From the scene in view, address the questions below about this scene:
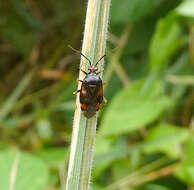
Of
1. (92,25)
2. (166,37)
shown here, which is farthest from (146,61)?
(92,25)

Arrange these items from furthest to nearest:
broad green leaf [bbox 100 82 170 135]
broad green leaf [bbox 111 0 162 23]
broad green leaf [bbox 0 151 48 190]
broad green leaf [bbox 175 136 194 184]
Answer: broad green leaf [bbox 111 0 162 23], broad green leaf [bbox 100 82 170 135], broad green leaf [bbox 175 136 194 184], broad green leaf [bbox 0 151 48 190]

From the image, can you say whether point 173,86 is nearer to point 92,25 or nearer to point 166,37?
point 166,37

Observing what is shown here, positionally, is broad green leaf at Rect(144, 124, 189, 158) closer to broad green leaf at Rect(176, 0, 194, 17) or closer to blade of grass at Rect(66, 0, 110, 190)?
broad green leaf at Rect(176, 0, 194, 17)

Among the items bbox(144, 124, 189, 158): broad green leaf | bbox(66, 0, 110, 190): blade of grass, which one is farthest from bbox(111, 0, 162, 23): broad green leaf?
bbox(66, 0, 110, 190): blade of grass

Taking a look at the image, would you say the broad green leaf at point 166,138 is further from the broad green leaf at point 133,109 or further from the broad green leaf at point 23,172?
the broad green leaf at point 23,172

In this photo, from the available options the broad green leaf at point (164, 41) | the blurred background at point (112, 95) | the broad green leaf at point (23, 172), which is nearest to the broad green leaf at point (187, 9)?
the blurred background at point (112, 95)

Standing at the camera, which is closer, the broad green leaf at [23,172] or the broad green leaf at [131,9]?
the broad green leaf at [23,172]

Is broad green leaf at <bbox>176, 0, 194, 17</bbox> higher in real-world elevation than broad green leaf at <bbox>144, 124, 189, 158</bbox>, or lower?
higher
